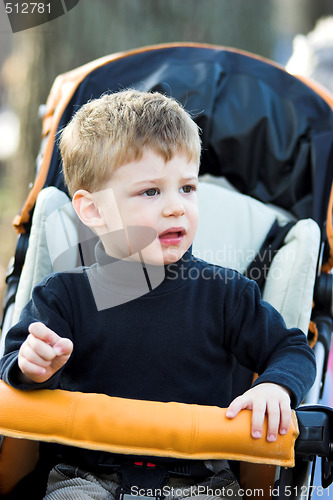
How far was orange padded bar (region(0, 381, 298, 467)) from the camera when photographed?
1.03 metres

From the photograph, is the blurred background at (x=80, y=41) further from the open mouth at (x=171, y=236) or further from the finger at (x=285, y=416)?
the finger at (x=285, y=416)

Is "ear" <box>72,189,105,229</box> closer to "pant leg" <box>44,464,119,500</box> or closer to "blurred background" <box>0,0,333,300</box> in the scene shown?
"pant leg" <box>44,464,119,500</box>

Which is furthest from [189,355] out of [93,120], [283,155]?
[283,155]

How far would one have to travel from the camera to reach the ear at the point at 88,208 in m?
1.38

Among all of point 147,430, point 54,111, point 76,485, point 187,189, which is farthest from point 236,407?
point 54,111

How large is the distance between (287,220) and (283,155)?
0.21 metres

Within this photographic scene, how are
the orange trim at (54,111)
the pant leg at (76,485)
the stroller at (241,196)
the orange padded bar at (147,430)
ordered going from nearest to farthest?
the orange padded bar at (147,430) → the pant leg at (76,485) → the stroller at (241,196) → the orange trim at (54,111)

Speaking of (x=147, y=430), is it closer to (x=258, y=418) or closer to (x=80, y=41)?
(x=258, y=418)

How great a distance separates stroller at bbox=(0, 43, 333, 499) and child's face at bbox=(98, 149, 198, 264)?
35 centimetres

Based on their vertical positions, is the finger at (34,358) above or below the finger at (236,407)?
above

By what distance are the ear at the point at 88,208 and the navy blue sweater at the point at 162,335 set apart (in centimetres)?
8

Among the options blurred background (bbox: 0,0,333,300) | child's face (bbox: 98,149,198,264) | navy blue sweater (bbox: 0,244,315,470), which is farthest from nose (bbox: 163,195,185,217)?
blurred background (bbox: 0,0,333,300)

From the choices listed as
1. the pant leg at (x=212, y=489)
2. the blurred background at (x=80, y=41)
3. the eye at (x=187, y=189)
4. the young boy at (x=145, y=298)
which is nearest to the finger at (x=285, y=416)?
the young boy at (x=145, y=298)

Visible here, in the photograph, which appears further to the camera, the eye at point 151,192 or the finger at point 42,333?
the eye at point 151,192
